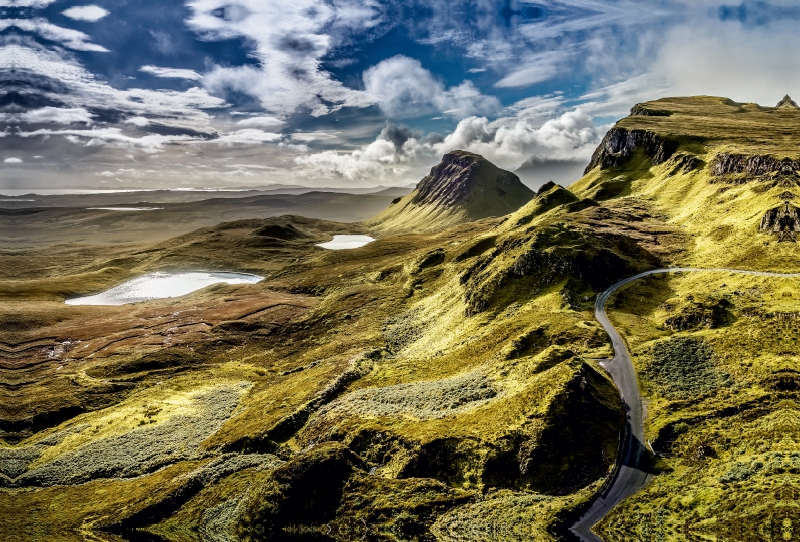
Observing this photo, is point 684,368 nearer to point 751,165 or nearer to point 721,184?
point 721,184

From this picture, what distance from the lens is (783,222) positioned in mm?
88500

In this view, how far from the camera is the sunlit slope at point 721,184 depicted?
90500 mm

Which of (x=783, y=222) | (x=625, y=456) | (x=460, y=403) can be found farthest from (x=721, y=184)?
(x=625, y=456)

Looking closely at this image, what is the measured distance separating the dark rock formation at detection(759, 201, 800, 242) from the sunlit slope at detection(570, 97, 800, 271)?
1042mm

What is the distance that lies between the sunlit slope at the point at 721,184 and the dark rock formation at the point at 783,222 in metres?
1.04

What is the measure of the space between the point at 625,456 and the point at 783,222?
77048 millimetres

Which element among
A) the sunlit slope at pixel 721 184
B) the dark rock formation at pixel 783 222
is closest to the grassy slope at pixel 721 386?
the sunlit slope at pixel 721 184

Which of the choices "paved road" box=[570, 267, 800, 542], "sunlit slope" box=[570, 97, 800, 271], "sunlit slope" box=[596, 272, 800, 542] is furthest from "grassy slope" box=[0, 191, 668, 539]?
"sunlit slope" box=[570, 97, 800, 271]

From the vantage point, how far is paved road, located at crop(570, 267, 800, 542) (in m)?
36.1

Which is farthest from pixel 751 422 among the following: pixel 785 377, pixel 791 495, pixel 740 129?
pixel 740 129

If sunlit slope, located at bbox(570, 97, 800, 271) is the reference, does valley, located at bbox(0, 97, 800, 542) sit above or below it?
below

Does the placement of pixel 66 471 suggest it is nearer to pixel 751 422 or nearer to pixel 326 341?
pixel 326 341

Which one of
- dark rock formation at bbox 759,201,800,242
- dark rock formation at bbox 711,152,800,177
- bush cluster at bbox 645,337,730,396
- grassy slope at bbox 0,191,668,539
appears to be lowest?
grassy slope at bbox 0,191,668,539

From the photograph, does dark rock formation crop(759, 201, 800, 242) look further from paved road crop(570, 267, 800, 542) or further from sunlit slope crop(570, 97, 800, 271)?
paved road crop(570, 267, 800, 542)
